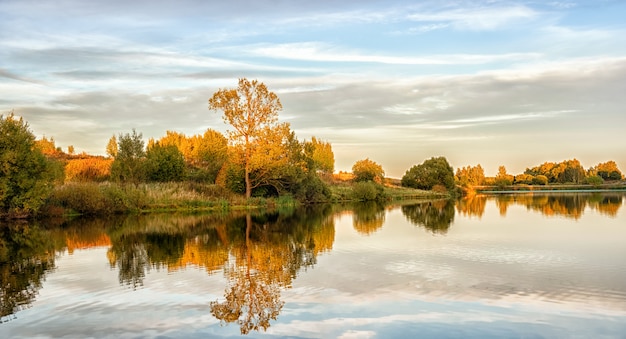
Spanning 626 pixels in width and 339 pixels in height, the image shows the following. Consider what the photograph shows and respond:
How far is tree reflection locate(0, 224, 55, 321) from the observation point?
10.4 m

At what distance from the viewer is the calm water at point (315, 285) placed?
27.4ft

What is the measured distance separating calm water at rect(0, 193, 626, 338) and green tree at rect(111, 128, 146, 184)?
18.1m

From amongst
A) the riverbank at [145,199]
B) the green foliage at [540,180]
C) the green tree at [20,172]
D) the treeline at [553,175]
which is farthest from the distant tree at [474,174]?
the green tree at [20,172]

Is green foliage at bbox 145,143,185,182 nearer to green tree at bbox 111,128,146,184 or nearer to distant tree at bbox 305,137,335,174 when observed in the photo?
green tree at bbox 111,128,146,184

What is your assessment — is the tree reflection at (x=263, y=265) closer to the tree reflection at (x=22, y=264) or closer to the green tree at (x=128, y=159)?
the tree reflection at (x=22, y=264)

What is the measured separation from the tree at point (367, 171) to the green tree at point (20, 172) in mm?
48266

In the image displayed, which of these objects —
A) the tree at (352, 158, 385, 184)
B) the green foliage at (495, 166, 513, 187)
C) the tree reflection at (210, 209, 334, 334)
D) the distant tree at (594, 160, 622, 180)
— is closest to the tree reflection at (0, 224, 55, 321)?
the tree reflection at (210, 209, 334, 334)

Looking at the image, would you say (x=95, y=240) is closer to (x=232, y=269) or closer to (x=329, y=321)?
(x=232, y=269)

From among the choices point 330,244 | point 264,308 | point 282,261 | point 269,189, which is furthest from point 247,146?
point 264,308

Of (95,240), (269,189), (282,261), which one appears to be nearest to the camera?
(282,261)

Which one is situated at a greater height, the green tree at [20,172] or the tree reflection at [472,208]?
the green tree at [20,172]

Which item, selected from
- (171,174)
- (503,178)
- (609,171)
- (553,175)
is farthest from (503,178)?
(171,174)

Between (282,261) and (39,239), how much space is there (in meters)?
11.6

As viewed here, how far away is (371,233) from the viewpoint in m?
22.5
